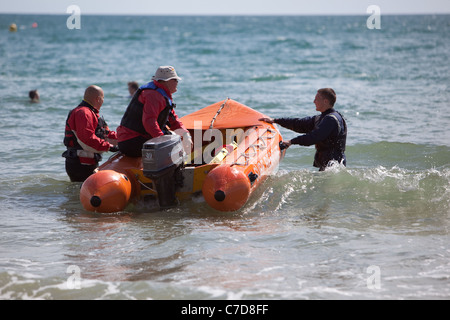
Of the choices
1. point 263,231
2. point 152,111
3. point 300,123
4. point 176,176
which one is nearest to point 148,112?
point 152,111

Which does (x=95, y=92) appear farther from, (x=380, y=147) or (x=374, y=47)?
(x=374, y=47)

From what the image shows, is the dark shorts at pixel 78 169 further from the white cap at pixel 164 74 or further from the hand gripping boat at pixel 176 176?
the white cap at pixel 164 74

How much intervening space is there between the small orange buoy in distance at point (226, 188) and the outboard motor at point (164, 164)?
0.34 metres

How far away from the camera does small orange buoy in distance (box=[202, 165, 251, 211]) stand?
17.1 feet

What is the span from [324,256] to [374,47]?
27.4 m

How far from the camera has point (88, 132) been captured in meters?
5.70

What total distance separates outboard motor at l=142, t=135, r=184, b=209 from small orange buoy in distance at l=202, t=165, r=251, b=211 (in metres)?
0.34

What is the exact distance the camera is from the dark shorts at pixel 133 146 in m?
5.64

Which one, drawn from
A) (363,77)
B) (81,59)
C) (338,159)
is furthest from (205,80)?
(338,159)

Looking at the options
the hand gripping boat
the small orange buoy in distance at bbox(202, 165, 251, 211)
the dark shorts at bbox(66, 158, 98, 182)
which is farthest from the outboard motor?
the dark shorts at bbox(66, 158, 98, 182)

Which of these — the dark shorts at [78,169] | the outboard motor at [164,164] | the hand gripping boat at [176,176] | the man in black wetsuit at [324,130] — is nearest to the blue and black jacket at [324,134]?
the man in black wetsuit at [324,130]

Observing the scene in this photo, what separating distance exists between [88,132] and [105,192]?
80cm

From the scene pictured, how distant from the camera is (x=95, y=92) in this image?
5.75 metres

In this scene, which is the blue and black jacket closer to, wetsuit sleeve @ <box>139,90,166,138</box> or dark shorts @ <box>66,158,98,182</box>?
wetsuit sleeve @ <box>139,90,166,138</box>
